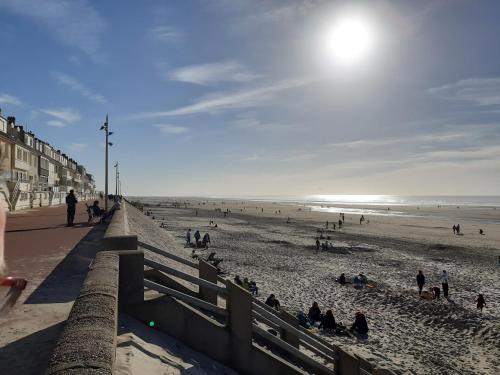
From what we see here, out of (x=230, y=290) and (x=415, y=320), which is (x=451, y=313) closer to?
(x=415, y=320)

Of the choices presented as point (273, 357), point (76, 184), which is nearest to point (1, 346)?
point (273, 357)

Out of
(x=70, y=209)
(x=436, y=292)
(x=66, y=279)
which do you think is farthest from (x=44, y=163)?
(x=436, y=292)

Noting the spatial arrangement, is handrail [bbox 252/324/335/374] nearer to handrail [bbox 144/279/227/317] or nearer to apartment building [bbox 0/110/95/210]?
handrail [bbox 144/279/227/317]

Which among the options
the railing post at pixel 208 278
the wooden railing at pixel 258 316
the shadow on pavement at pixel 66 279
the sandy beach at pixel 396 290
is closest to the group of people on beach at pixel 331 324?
the sandy beach at pixel 396 290

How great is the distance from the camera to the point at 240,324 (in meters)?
6.20

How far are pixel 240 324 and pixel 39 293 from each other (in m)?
3.71

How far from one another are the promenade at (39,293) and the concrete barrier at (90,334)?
39.5 inches

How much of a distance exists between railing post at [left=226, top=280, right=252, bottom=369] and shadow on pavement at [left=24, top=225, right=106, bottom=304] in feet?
9.27

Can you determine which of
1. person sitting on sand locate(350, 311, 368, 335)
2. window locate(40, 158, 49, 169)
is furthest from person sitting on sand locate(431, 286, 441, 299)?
window locate(40, 158, 49, 169)

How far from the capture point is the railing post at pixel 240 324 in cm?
618

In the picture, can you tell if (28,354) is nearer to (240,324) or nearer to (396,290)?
(240,324)

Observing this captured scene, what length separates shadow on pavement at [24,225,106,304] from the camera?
620cm

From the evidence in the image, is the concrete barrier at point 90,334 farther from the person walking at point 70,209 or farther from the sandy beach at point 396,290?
the person walking at point 70,209

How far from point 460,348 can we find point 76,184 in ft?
324
